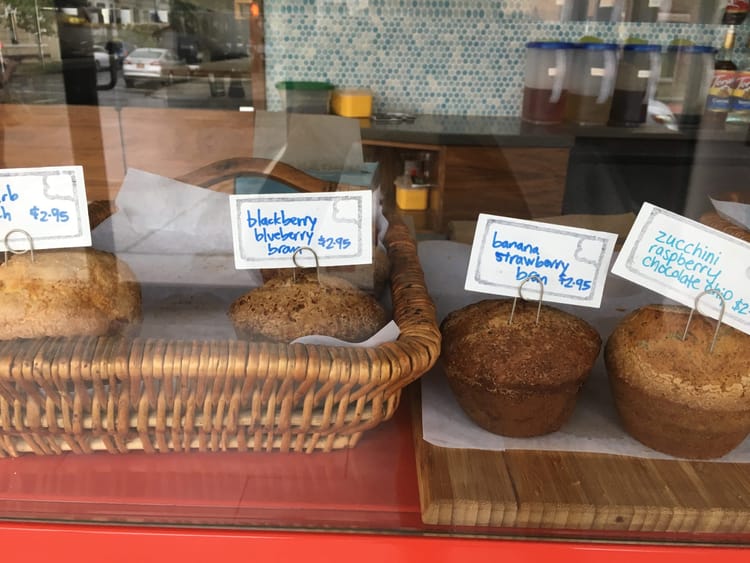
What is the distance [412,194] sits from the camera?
6.22 ft

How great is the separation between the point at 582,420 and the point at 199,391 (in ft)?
1.33

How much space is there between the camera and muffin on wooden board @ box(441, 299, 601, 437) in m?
0.62

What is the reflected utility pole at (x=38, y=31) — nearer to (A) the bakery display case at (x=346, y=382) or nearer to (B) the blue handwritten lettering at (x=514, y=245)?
(A) the bakery display case at (x=346, y=382)

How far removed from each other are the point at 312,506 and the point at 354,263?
0.26m

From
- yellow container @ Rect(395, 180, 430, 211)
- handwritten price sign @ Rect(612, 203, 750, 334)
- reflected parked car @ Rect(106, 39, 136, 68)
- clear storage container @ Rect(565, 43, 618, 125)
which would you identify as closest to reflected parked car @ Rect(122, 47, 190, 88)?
reflected parked car @ Rect(106, 39, 136, 68)

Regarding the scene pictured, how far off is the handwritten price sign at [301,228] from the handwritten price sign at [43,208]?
0.16 metres

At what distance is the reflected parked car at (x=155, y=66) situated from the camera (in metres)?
2.11

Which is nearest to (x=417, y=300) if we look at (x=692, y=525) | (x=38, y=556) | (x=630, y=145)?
(x=692, y=525)

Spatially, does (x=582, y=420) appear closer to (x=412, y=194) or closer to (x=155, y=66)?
(x=412, y=194)

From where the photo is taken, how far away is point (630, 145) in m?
2.07

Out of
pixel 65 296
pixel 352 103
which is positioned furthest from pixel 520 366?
pixel 352 103

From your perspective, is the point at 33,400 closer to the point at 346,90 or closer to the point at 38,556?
the point at 38,556

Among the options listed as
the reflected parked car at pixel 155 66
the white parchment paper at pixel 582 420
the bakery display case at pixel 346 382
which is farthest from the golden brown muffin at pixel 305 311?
the reflected parked car at pixel 155 66

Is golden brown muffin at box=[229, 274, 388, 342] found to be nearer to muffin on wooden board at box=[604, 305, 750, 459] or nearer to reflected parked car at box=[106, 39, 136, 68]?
muffin on wooden board at box=[604, 305, 750, 459]
